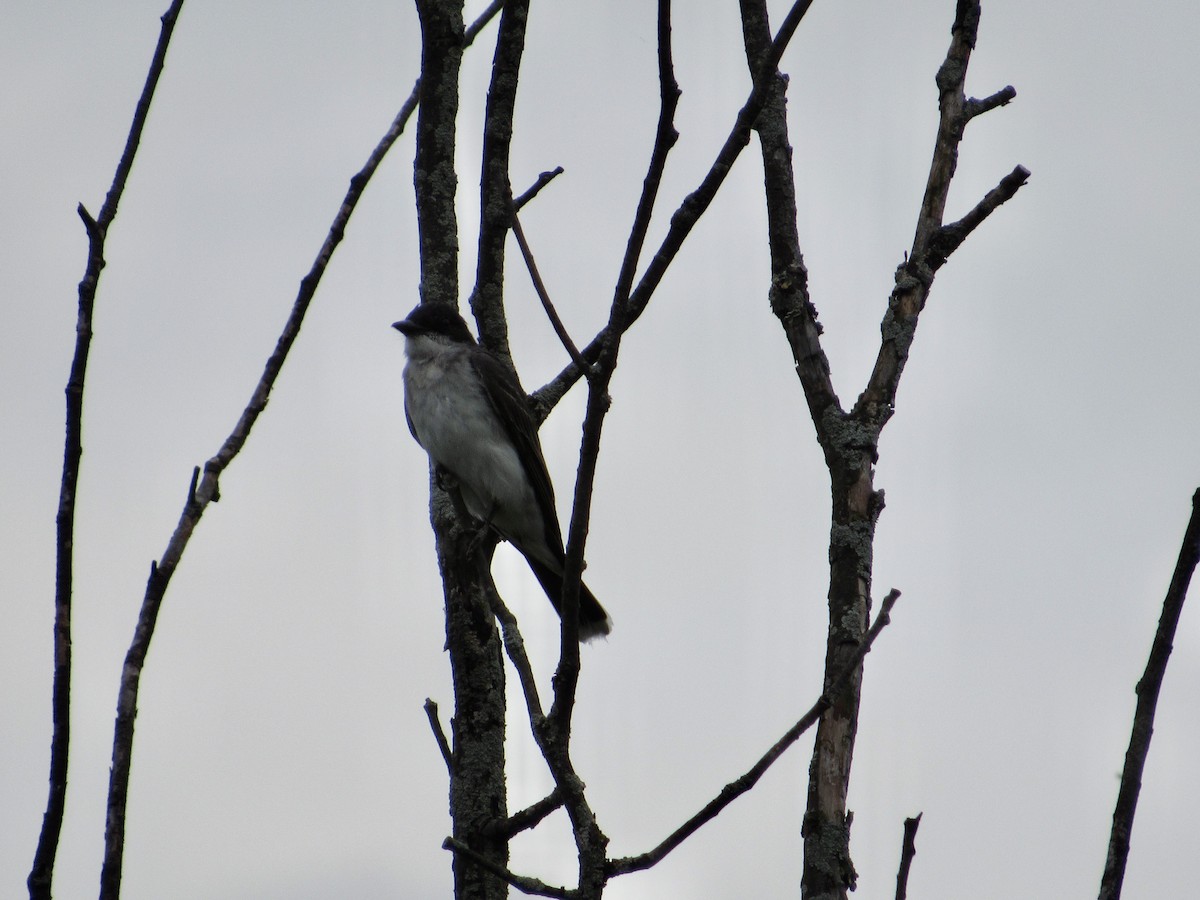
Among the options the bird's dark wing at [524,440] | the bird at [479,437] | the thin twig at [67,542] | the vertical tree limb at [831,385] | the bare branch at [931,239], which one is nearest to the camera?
the thin twig at [67,542]

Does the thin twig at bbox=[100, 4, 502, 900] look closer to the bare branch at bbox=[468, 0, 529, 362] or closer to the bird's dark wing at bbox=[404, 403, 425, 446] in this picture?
the bare branch at bbox=[468, 0, 529, 362]

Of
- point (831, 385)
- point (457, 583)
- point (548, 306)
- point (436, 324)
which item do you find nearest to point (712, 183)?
point (548, 306)

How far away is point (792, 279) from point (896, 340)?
414mm

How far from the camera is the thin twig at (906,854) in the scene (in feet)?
9.65

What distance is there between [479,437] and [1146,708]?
4760 millimetres

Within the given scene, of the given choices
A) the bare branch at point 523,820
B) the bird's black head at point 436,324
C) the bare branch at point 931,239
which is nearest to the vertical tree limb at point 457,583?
the bare branch at point 523,820

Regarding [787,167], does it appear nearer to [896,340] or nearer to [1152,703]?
[896,340]

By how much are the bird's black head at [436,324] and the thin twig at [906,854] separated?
3072 mm

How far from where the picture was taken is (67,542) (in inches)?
103

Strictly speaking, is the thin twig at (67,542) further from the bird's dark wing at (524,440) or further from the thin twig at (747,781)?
the bird's dark wing at (524,440)

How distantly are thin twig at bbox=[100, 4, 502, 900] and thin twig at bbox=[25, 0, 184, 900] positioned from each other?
0.09 meters

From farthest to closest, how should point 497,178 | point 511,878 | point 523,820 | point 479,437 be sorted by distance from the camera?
point 479,437 < point 497,178 < point 523,820 < point 511,878

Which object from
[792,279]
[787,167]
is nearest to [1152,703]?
[792,279]

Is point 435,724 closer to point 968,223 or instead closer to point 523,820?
point 523,820
